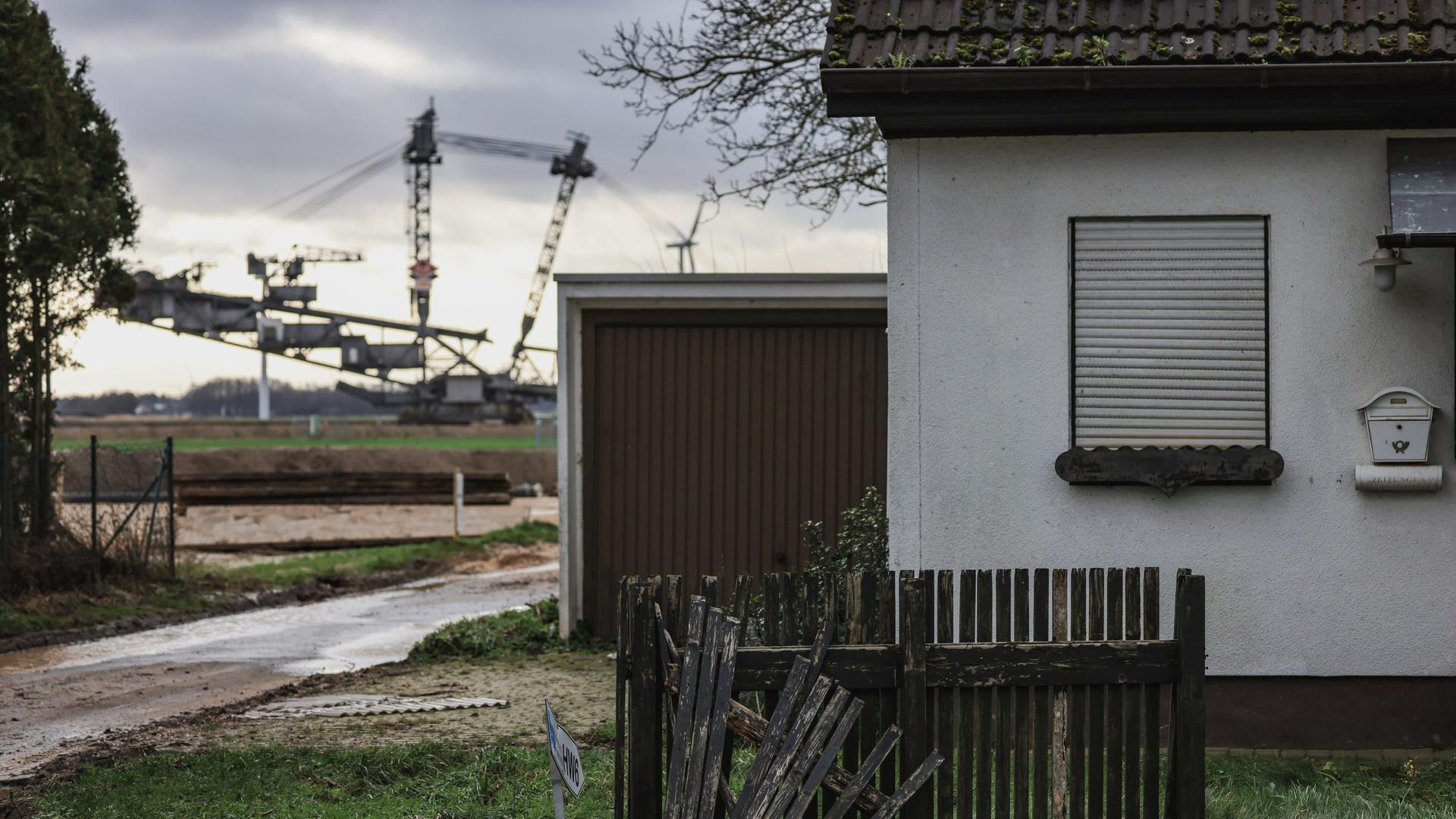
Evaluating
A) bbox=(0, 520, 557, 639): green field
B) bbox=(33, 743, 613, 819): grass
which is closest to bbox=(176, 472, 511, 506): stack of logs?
bbox=(0, 520, 557, 639): green field

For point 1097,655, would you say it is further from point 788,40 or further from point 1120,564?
point 788,40

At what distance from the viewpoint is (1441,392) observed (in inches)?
297

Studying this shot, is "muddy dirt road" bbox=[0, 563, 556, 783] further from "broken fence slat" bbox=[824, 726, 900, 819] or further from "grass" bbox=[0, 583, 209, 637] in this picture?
"broken fence slat" bbox=[824, 726, 900, 819]

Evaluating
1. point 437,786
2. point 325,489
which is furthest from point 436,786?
point 325,489

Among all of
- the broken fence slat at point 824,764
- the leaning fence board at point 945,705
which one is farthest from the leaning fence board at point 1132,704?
the broken fence slat at point 824,764

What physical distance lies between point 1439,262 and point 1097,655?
12.1ft

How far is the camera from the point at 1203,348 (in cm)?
762

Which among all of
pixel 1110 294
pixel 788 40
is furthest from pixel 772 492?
pixel 1110 294

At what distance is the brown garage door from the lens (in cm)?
1248

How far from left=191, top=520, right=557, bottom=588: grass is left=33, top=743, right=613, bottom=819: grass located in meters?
12.2

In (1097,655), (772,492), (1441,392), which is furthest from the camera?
A: (772,492)

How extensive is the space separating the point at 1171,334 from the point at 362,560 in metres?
17.9

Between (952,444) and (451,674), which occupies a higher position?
(952,444)

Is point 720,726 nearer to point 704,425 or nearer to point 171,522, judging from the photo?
point 704,425
